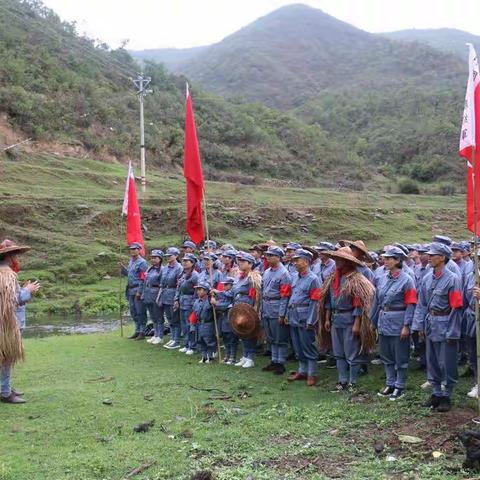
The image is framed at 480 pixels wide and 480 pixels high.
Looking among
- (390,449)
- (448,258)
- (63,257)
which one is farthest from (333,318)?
(63,257)

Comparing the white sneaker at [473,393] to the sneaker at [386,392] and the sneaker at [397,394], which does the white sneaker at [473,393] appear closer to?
the sneaker at [397,394]

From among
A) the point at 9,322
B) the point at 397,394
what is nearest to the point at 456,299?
the point at 397,394

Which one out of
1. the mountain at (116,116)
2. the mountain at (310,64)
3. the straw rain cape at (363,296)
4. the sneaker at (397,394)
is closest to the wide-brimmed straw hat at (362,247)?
the straw rain cape at (363,296)

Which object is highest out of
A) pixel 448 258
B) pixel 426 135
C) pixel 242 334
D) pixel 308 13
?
pixel 308 13

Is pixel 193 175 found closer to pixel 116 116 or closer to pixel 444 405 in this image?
pixel 444 405

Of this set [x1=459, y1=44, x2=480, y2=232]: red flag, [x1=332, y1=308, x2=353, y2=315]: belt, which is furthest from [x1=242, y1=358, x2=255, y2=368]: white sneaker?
[x1=459, y1=44, x2=480, y2=232]: red flag

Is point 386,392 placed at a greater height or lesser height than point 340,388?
greater

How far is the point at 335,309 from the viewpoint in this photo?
9656 millimetres

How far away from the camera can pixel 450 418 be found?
25.4ft

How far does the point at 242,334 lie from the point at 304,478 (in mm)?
5185

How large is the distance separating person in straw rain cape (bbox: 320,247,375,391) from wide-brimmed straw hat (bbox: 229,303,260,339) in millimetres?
1803

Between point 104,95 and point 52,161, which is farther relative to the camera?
point 104,95

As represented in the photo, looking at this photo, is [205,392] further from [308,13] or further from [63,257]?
[308,13]

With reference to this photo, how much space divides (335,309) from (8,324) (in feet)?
15.3
